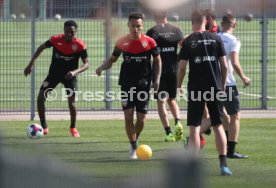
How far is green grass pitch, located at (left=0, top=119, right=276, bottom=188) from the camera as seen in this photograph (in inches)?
117

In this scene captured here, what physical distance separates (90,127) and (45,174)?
1212 centimetres

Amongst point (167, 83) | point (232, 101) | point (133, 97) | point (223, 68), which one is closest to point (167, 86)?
point (167, 83)

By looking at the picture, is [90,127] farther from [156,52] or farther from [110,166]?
[110,166]

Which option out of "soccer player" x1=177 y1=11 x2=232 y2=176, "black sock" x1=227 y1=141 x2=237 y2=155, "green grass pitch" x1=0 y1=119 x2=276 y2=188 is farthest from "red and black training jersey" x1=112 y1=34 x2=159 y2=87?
"soccer player" x1=177 y1=11 x2=232 y2=176

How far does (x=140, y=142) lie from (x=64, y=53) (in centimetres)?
200

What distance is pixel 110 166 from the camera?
12.1ft

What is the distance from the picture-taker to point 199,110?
9.29 meters

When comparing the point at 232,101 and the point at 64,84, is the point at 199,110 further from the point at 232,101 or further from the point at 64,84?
the point at 64,84

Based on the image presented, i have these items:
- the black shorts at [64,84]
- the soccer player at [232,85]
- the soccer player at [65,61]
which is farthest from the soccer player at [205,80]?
the black shorts at [64,84]

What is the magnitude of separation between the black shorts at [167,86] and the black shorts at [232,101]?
2.17 m

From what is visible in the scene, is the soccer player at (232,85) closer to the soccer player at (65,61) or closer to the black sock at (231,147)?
the black sock at (231,147)

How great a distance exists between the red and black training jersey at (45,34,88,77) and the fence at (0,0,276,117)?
0.34 m

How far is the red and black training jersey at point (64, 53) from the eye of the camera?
13.2 m

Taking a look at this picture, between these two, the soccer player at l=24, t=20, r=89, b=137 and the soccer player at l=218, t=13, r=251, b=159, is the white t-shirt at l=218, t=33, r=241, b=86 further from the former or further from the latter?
the soccer player at l=24, t=20, r=89, b=137
